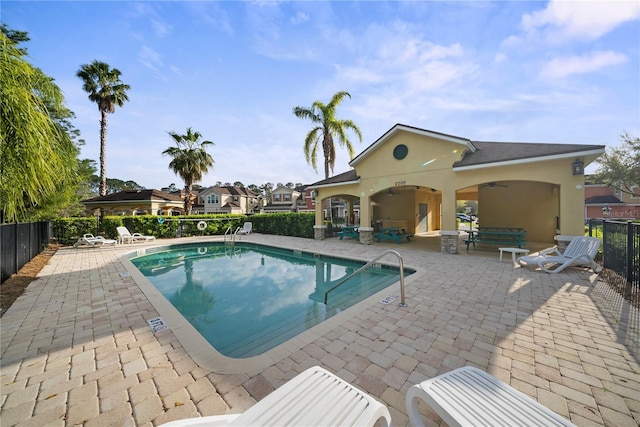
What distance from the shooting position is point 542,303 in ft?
16.0

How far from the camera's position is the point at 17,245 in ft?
25.5

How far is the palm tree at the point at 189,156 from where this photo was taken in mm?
22984

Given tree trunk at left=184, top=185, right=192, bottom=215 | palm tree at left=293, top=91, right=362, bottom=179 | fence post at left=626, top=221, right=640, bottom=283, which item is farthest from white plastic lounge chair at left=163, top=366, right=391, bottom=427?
tree trunk at left=184, top=185, right=192, bottom=215

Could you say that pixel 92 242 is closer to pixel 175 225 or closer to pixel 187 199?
pixel 175 225

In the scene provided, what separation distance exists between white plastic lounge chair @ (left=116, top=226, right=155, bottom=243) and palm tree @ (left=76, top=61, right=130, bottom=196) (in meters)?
14.8

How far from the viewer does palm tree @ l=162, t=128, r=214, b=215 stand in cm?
2298

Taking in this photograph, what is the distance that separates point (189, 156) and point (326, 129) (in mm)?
13714

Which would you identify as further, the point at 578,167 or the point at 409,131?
the point at 409,131

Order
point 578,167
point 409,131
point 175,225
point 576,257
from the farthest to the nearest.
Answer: point 175,225
point 409,131
point 578,167
point 576,257

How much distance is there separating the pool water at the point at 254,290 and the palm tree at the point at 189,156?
12.9 meters

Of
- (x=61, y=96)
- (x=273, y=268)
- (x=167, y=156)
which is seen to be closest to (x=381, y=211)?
(x=273, y=268)

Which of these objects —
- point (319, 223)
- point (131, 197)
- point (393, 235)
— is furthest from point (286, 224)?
point (131, 197)

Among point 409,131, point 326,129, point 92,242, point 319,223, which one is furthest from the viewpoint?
point 326,129

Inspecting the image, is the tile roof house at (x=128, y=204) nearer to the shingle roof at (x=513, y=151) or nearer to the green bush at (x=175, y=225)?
the green bush at (x=175, y=225)
